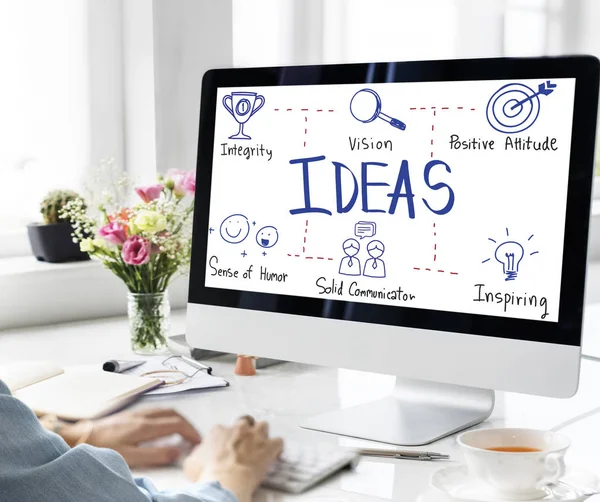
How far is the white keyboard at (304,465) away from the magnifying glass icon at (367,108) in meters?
0.42

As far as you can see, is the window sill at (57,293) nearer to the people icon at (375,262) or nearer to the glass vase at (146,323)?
the glass vase at (146,323)

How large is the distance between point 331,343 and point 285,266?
127 mm

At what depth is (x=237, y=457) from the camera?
983 millimetres

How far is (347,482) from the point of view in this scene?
3.13 ft

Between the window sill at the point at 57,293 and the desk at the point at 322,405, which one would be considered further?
the window sill at the point at 57,293

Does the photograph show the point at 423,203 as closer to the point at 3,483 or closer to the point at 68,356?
the point at 3,483

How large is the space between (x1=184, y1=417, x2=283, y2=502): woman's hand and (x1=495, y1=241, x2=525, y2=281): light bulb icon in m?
0.34

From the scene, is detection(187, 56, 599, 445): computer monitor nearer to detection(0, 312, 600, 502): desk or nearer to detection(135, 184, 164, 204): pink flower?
detection(0, 312, 600, 502): desk

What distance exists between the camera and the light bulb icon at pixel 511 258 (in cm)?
103

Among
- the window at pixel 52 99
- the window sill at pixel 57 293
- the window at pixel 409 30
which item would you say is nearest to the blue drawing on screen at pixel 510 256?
the window sill at pixel 57 293

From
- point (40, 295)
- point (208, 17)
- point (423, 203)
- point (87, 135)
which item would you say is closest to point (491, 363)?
point (423, 203)

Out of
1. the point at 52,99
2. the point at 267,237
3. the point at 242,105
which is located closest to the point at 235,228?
the point at 267,237

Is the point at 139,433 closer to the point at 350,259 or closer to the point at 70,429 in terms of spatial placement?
the point at 70,429

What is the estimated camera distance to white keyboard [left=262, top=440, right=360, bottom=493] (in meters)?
0.94
